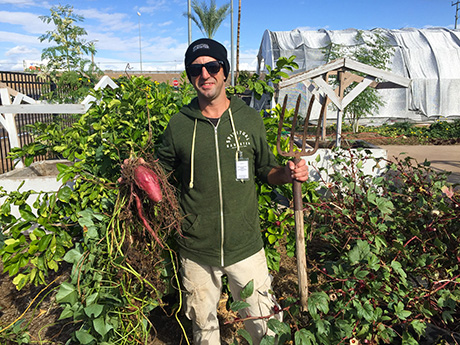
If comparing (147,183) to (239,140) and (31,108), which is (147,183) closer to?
(239,140)

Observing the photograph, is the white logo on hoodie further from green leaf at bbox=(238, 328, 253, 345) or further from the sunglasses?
green leaf at bbox=(238, 328, 253, 345)

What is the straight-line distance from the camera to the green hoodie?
6.26 ft

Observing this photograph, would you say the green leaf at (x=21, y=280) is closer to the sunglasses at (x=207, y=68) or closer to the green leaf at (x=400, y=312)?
the sunglasses at (x=207, y=68)

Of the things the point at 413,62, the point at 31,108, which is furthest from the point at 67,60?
the point at 413,62

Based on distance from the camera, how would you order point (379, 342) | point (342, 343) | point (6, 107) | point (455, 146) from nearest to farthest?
point (342, 343) < point (379, 342) < point (6, 107) < point (455, 146)

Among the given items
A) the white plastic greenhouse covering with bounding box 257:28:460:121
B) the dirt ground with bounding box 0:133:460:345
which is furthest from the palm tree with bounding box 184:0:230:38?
the dirt ground with bounding box 0:133:460:345

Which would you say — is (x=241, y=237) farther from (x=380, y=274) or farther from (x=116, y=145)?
(x=116, y=145)

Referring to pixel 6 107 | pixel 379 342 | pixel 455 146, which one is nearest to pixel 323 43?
pixel 455 146

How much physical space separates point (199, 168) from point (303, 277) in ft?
2.67

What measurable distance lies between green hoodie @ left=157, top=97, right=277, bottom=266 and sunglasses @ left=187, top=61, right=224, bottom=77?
22 centimetres

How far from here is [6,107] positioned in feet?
13.4

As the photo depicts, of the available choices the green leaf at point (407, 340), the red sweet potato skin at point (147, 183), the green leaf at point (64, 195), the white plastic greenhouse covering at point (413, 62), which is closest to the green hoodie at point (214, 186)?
A: the red sweet potato skin at point (147, 183)

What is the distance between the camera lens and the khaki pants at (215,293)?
76.6 inches

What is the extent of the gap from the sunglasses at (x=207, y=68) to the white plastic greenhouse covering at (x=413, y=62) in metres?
16.9
